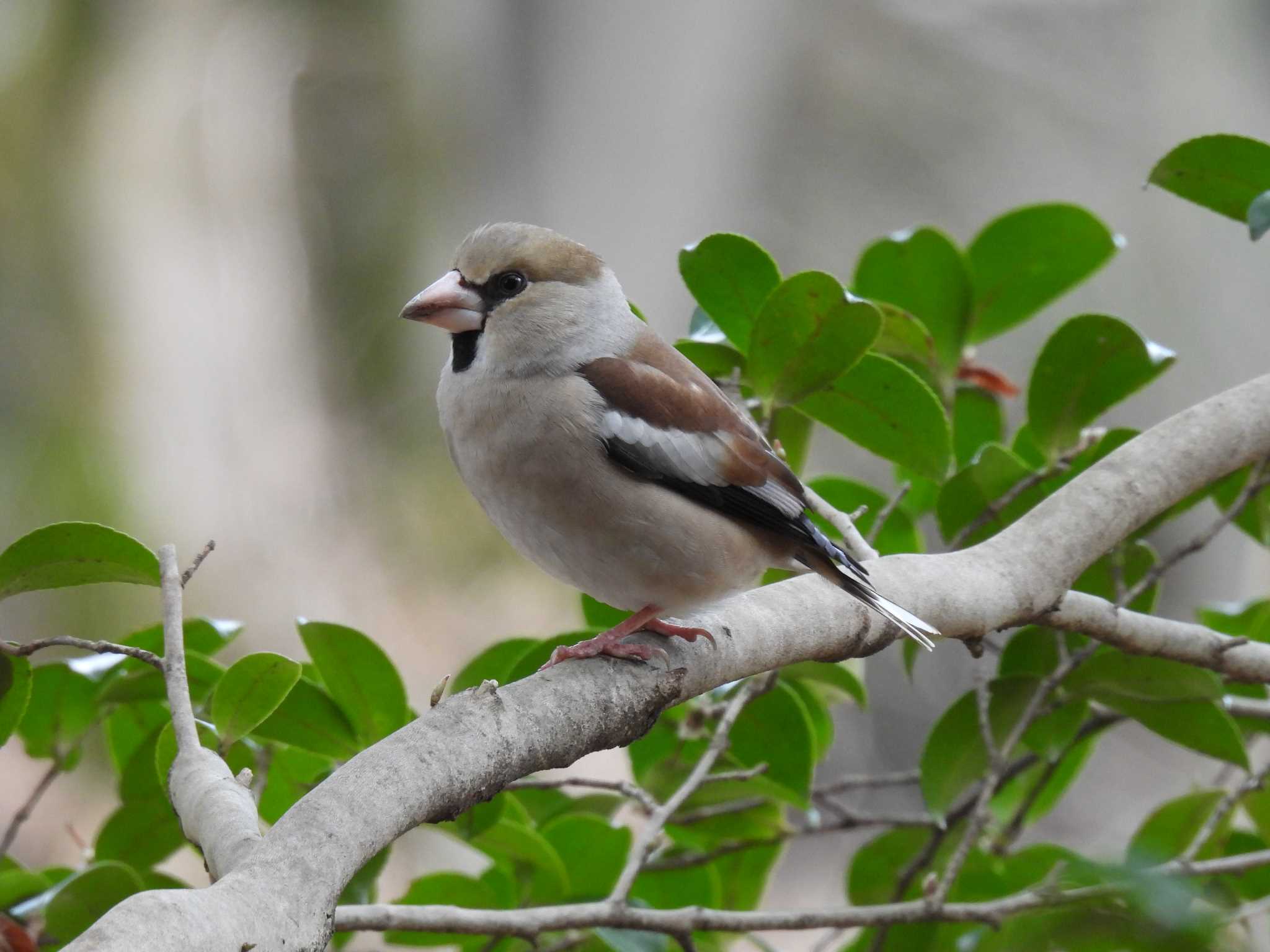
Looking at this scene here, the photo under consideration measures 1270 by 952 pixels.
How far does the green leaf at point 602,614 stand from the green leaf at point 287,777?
55cm

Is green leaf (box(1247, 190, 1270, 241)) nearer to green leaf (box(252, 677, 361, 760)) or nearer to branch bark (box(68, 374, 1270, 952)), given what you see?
branch bark (box(68, 374, 1270, 952))

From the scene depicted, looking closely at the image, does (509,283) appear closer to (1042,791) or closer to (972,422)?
Answer: (972,422)

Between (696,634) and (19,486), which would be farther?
(19,486)

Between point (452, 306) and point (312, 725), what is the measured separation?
2.36 ft

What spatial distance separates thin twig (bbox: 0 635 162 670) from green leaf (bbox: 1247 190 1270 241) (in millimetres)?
1553

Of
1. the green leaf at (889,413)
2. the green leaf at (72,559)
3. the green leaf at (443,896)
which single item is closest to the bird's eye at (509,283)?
the green leaf at (889,413)

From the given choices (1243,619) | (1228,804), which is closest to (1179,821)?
(1228,804)

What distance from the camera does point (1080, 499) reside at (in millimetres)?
1905

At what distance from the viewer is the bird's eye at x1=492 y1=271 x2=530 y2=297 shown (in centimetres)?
217

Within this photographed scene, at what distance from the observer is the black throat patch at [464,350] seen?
6.88ft

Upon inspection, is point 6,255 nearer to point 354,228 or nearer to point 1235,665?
point 354,228

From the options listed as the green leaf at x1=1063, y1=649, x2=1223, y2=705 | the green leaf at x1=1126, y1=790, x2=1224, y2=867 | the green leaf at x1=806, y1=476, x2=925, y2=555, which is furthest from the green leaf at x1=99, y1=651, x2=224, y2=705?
the green leaf at x1=1126, y1=790, x2=1224, y2=867

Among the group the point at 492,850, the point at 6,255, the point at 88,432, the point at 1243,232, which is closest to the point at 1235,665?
the point at 492,850

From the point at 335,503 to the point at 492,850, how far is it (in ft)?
19.4
